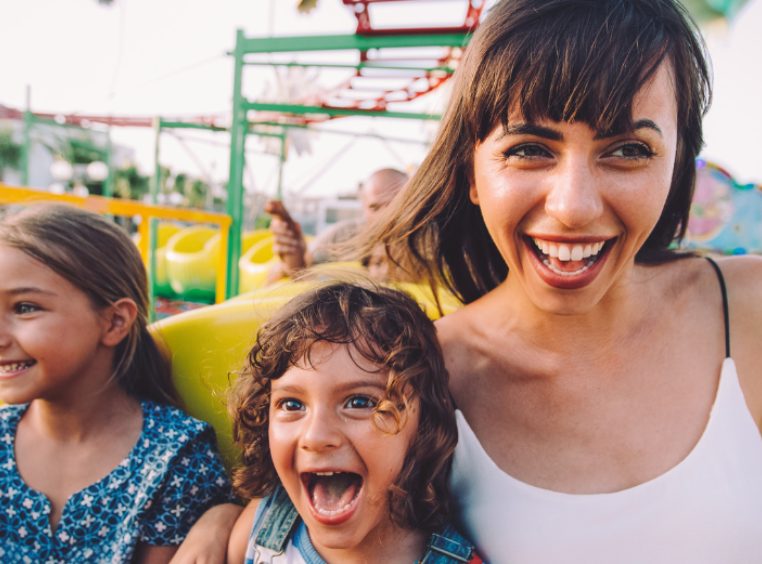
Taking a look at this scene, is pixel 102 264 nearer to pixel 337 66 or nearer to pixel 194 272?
pixel 337 66

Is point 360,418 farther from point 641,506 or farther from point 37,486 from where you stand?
point 37,486

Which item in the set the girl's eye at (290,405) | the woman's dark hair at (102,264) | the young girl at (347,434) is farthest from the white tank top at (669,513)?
the woman's dark hair at (102,264)

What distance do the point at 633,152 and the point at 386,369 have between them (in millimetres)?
467

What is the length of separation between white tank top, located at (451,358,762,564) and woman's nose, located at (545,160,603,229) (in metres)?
0.37

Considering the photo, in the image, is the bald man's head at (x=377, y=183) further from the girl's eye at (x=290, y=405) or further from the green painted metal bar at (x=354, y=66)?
the girl's eye at (x=290, y=405)

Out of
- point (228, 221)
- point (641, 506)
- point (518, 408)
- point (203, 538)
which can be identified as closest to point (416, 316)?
point (518, 408)

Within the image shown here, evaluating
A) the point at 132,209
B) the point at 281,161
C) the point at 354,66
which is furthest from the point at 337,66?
the point at 281,161

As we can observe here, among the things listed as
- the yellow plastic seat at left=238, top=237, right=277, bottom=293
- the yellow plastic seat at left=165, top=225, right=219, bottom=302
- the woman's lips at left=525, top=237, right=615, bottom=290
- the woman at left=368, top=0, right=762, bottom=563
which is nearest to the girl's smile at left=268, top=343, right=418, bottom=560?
the woman at left=368, top=0, right=762, bottom=563

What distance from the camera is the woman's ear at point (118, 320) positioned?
130 centimetres

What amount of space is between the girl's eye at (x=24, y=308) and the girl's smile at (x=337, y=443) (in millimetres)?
558

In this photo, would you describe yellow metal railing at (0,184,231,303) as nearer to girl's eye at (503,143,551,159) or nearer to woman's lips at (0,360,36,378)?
woman's lips at (0,360,36,378)

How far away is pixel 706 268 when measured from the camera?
1.08 m

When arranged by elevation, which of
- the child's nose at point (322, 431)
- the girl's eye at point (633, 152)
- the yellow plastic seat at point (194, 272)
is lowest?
the yellow plastic seat at point (194, 272)

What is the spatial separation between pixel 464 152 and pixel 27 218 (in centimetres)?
90
